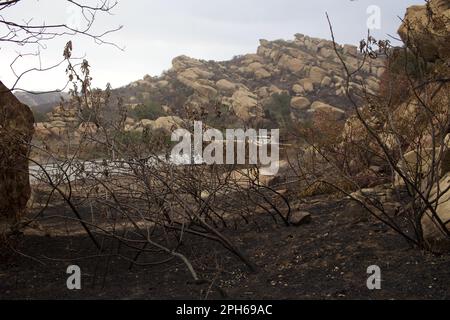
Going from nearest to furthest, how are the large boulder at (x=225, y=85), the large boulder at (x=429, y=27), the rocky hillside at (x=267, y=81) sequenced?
the large boulder at (x=429, y=27) < the rocky hillside at (x=267, y=81) < the large boulder at (x=225, y=85)

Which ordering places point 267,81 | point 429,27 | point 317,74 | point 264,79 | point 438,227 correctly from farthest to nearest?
point 264,79
point 267,81
point 317,74
point 429,27
point 438,227

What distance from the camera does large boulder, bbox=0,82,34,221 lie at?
16.6ft

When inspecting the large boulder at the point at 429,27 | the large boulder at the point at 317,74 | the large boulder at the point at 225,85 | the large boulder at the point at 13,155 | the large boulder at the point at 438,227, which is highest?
the large boulder at the point at 317,74

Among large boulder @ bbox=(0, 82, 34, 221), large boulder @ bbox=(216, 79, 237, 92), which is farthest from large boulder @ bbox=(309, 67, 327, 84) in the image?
large boulder @ bbox=(0, 82, 34, 221)

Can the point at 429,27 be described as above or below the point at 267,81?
below

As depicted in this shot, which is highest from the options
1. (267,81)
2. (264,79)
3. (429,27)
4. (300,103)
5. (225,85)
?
(264,79)

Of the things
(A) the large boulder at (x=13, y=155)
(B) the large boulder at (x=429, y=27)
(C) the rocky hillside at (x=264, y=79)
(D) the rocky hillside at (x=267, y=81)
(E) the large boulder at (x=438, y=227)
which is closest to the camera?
(E) the large boulder at (x=438, y=227)

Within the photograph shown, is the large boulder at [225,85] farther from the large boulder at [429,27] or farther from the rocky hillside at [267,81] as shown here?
the large boulder at [429,27]

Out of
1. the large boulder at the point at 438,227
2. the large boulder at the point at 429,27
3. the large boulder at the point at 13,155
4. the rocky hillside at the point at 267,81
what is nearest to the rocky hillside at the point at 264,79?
the rocky hillside at the point at 267,81

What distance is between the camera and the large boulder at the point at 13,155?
5.06 metres

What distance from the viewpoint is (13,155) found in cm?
515

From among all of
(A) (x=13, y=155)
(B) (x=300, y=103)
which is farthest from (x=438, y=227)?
(B) (x=300, y=103)

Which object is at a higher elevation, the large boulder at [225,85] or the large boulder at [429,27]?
the large boulder at [225,85]

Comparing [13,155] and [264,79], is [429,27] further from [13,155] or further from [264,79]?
[264,79]
